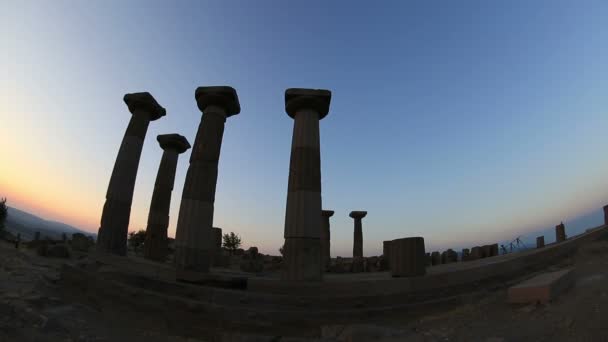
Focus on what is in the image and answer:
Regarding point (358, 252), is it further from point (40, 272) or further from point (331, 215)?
point (40, 272)

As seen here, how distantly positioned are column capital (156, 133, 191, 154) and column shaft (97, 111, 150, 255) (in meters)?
2.49

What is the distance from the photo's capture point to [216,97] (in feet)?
38.7


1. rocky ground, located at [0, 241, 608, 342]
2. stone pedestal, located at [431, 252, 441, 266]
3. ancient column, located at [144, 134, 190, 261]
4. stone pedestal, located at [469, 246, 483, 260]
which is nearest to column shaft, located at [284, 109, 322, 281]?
rocky ground, located at [0, 241, 608, 342]

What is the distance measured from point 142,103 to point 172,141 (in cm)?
290

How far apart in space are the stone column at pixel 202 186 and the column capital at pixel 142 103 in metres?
3.83

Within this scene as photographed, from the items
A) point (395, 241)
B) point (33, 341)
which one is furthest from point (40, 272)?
point (395, 241)

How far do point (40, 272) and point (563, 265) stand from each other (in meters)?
19.0

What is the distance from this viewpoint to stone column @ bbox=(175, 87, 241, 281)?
34.4 feet

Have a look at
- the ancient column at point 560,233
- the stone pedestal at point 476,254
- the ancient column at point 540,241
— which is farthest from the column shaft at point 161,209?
the ancient column at point 560,233

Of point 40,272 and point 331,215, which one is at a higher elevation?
point 331,215

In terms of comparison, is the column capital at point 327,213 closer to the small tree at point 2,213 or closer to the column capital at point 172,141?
the column capital at point 172,141

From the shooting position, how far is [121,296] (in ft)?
26.2

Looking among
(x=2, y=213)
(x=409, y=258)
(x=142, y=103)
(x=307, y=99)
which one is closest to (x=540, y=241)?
(x=409, y=258)

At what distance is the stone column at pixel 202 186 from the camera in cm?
1048
